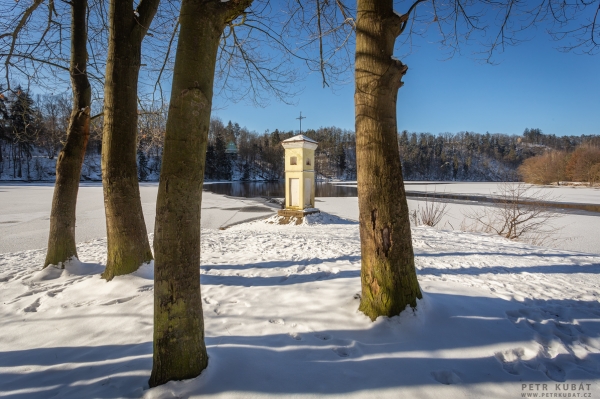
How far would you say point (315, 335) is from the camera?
7.99 ft

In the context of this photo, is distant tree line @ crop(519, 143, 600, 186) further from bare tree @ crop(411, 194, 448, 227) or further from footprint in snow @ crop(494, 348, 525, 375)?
Answer: footprint in snow @ crop(494, 348, 525, 375)

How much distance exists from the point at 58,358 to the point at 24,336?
0.70m

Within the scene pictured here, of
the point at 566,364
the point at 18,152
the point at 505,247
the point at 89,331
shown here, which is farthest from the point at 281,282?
the point at 18,152

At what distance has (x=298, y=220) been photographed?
33.4ft

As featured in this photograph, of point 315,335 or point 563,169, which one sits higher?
point 563,169

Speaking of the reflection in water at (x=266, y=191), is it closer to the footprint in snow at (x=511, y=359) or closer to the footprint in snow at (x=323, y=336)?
the footprint in snow at (x=323, y=336)

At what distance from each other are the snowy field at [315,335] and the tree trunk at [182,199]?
0.22 metres

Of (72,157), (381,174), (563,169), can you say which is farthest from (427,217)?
(563,169)

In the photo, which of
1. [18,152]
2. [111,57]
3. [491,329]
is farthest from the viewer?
[18,152]

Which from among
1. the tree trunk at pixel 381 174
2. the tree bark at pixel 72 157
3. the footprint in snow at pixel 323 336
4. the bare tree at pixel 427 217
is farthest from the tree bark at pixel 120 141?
the bare tree at pixel 427 217

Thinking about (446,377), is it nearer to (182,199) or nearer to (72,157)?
(182,199)

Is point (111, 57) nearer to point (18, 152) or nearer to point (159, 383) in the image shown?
point (159, 383)

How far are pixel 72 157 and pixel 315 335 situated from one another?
458cm

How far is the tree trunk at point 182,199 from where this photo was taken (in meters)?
1.78
